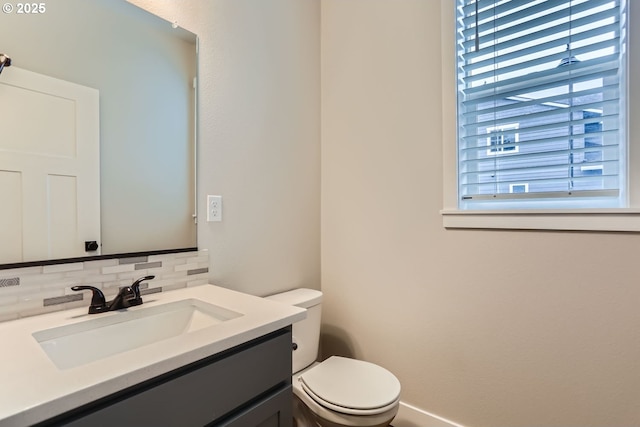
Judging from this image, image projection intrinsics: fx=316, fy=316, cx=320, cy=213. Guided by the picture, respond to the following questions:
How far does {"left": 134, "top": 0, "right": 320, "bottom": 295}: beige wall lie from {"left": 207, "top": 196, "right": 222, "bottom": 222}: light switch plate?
0.9 inches

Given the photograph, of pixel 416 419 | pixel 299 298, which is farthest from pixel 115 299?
pixel 416 419

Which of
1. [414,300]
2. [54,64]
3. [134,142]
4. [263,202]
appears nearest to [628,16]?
[414,300]

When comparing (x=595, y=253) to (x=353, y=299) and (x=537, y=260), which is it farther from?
(x=353, y=299)

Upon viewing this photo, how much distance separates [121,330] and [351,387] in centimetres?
89

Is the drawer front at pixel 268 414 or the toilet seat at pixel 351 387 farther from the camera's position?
the toilet seat at pixel 351 387

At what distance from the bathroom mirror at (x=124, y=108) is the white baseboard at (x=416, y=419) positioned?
4.52 feet

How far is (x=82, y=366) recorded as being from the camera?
1.98 ft

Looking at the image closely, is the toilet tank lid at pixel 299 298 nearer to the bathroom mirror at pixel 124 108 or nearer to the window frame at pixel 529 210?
the bathroom mirror at pixel 124 108

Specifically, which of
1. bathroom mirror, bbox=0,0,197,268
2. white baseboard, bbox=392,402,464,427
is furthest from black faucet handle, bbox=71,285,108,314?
white baseboard, bbox=392,402,464,427

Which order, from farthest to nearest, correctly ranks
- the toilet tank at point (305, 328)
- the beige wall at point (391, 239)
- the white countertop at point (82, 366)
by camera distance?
the toilet tank at point (305, 328) → the beige wall at point (391, 239) → the white countertop at point (82, 366)

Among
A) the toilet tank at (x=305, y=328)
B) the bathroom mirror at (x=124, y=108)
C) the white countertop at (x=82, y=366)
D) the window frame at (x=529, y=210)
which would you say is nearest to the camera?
the white countertop at (x=82, y=366)

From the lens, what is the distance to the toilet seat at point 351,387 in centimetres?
118

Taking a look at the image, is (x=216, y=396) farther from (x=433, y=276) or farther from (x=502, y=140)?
(x=502, y=140)

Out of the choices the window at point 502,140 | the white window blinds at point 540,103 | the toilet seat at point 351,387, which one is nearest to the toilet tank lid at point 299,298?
the toilet seat at point 351,387
